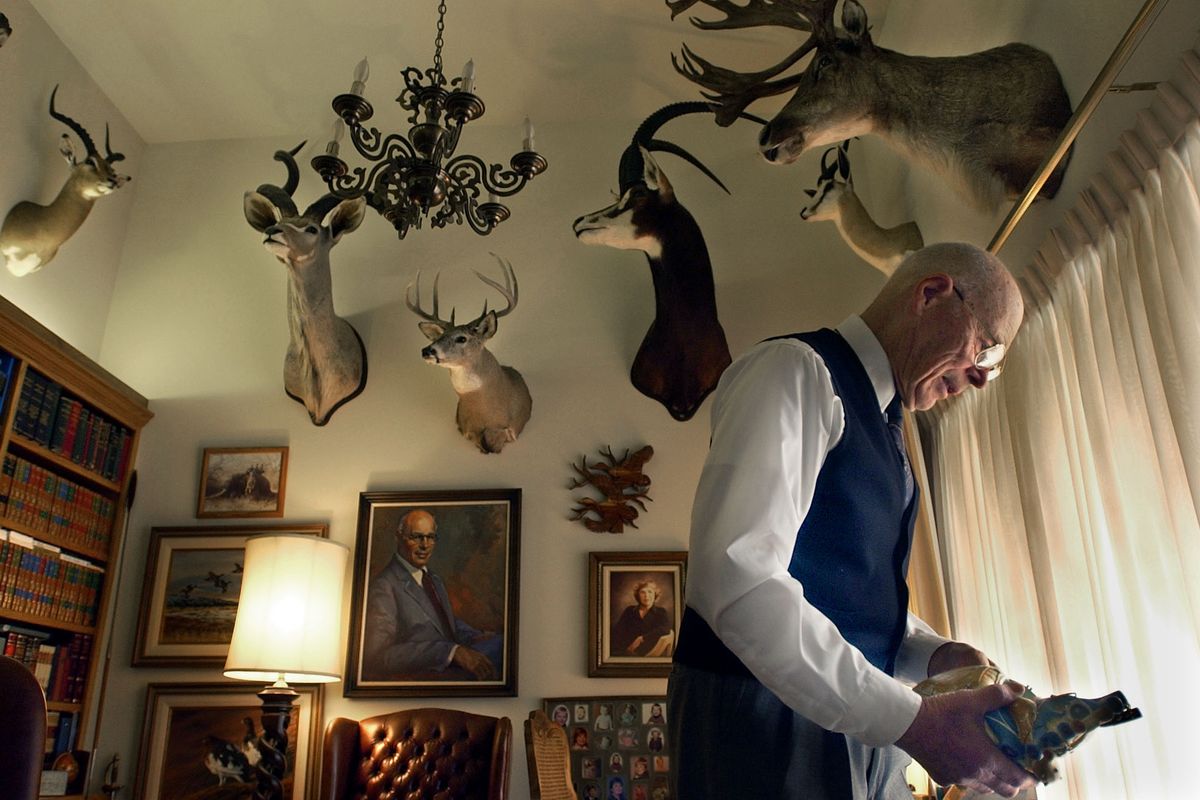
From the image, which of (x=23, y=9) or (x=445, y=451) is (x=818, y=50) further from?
(x=23, y=9)

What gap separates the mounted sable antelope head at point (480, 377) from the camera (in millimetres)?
4004

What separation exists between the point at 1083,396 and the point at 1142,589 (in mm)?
496

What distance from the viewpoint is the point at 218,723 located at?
410 centimetres

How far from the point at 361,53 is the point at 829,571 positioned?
4437 millimetres

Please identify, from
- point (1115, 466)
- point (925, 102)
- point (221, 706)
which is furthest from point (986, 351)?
point (221, 706)

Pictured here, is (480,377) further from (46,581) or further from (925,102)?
(925,102)

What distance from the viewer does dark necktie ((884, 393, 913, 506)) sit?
1299 millimetres

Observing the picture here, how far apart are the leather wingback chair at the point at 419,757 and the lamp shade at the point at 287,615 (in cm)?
29

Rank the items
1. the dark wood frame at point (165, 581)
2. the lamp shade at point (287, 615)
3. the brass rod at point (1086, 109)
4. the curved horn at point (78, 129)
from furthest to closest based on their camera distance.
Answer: the curved horn at point (78, 129) < the dark wood frame at point (165, 581) < the lamp shade at point (287, 615) < the brass rod at point (1086, 109)

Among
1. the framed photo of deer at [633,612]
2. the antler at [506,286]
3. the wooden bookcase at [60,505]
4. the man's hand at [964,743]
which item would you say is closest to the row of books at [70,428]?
the wooden bookcase at [60,505]

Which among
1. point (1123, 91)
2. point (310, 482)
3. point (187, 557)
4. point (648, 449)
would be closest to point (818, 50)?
point (1123, 91)

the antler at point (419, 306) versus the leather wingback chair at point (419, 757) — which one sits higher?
the antler at point (419, 306)

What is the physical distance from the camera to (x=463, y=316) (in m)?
4.78

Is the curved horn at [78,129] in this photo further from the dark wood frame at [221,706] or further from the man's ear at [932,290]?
the man's ear at [932,290]
